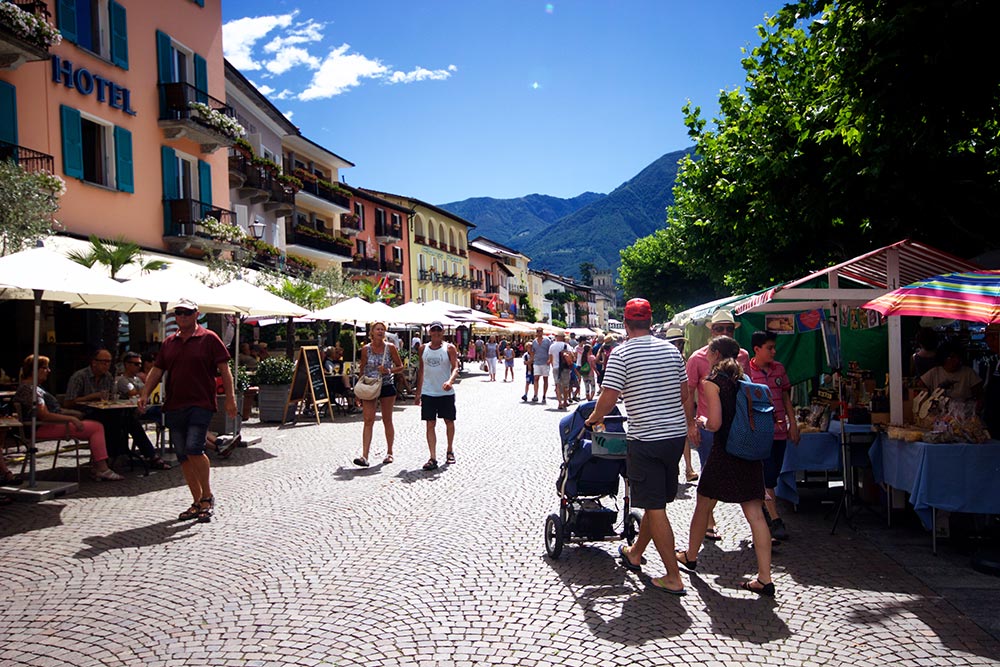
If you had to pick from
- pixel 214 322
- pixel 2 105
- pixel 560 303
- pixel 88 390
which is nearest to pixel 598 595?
pixel 88 390

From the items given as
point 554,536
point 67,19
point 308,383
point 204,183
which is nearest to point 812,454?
point 554,536

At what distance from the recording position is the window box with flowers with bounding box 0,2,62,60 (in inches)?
541

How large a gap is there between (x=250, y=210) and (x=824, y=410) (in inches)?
1016

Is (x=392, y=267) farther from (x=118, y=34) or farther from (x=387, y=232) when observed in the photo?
(x=118, y=34)

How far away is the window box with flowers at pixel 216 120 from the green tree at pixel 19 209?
9.33 meters

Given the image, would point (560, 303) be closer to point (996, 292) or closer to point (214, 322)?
point (214, 322)

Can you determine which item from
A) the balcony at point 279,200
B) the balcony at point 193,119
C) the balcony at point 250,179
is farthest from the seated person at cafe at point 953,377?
the balcony at point 279,200

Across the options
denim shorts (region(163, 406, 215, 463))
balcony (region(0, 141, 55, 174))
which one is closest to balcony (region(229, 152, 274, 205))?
balcony (region(0, 141, 55, 174))

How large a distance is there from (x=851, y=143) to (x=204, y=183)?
18315 millimetres

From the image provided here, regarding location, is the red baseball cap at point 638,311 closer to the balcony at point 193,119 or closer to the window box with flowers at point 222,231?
the window box with flowers at point 222,231

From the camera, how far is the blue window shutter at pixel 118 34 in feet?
59.5

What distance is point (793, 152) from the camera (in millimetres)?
12070

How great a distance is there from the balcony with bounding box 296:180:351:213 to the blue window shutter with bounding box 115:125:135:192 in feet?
49.1

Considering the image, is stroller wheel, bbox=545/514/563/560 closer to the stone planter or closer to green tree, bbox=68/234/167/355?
the stone planter
